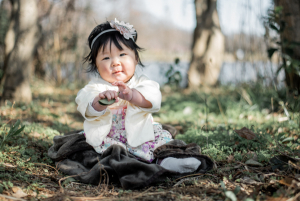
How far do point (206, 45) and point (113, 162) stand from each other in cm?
449

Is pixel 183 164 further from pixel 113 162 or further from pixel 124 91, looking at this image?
pixel 124 91

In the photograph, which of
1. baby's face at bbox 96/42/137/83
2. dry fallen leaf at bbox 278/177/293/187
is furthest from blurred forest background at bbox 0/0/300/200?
baby's face at bbox 96/42/137/83

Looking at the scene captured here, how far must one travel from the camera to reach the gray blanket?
1.75 m

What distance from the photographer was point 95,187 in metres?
1.79

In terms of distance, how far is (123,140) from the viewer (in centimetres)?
211

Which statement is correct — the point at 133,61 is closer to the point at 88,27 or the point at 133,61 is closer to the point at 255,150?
the point at 255,150

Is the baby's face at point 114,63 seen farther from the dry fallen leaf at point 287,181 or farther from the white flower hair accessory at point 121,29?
the dry fallen leaf at point 287,181

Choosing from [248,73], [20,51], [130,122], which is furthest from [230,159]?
[20,51]

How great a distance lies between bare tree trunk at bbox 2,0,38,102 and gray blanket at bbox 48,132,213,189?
6.22ft

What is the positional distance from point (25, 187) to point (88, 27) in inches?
220

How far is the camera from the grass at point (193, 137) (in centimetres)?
173

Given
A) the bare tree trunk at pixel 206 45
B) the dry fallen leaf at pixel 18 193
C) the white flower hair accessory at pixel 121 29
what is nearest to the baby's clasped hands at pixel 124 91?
the white flower hair accessory at pixel 121 29

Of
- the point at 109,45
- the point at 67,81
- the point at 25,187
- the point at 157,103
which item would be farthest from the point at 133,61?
the point at 67,81

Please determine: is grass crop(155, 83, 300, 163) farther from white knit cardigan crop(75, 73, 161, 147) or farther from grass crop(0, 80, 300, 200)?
white knit cardigan crop(75, 73, 161, 147)
